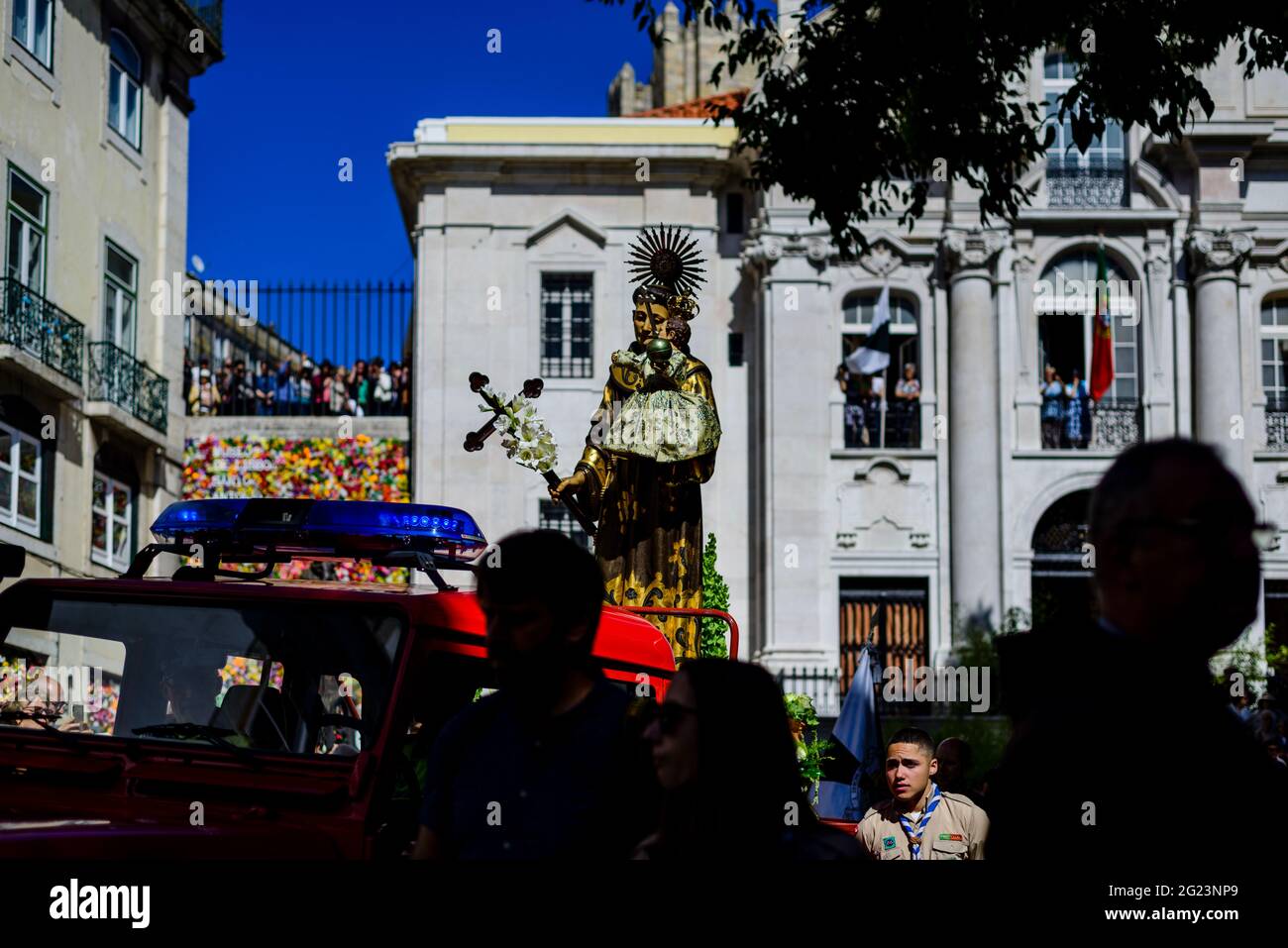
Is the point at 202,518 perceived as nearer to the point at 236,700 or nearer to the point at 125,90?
the point at 236,700

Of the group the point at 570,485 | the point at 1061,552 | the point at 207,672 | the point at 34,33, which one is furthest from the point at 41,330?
the point at 207,672

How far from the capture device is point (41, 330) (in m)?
28.8

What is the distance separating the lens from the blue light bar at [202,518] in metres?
8.12

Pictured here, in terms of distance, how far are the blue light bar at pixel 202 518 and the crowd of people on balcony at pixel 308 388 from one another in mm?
28961

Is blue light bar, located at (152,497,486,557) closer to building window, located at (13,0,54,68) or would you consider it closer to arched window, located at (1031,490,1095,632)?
building window, located at (13,0,54,68)

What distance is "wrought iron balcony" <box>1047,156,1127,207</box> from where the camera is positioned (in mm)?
36719

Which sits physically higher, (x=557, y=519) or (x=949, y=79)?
(x=949, y=79)

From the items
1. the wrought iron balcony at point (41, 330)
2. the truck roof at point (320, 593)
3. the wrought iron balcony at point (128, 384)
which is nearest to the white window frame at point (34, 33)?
the wrought iron balcony at point (41, 330)

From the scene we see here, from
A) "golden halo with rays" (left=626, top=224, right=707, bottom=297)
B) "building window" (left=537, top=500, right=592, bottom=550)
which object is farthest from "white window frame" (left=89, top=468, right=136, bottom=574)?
"golden halo with rays" (left=626, top=224, right=707, bottom=297)

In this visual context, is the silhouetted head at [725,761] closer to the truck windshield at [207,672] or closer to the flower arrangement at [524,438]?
the truck windshield at [207,672]

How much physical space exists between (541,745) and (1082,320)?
3342cm

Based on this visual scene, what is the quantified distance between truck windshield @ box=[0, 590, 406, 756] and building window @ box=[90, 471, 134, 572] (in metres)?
24.5

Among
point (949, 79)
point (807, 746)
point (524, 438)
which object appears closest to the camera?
point (524, 438)
